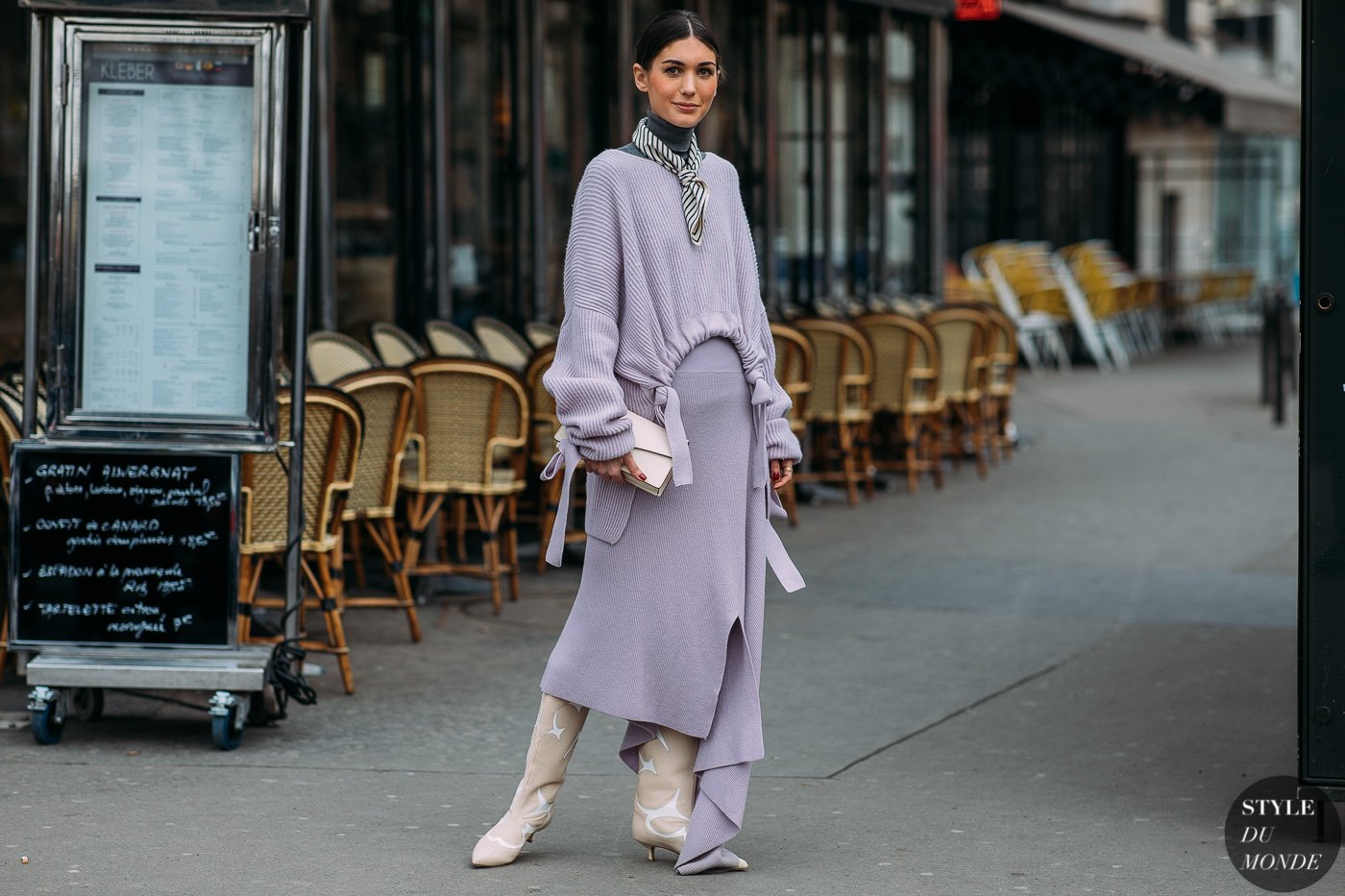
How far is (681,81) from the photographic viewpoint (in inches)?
189

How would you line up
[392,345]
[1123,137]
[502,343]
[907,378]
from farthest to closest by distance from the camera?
[1123,137] → [907,378] → [502,343] → [392,345]

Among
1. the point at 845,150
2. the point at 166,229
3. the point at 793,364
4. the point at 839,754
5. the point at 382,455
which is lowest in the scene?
the point at 839,754

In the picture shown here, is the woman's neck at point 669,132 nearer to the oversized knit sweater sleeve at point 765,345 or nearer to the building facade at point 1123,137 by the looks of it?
the oversized knit sweater sleeve at point 765,345

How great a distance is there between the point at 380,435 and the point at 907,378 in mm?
5286

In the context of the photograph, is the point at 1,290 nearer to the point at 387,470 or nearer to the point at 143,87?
the point at 387,470

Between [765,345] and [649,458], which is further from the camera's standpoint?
[765,345]

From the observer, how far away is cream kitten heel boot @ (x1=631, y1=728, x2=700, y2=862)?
16.2ft

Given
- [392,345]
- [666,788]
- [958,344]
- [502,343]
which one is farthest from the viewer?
[958,344]

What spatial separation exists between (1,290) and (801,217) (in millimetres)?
5834

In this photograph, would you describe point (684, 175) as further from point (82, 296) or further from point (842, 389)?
point (842, 389)

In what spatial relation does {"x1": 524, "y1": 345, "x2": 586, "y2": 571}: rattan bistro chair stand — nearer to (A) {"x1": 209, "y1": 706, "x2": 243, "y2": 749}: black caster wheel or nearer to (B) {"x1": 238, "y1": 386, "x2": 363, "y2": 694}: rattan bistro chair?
(B) {"x1": 238, "y1": 386, "x2": 363, "y2": 694}: rattan bistro chair

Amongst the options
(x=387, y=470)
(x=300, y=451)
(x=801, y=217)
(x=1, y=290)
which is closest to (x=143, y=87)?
(x=300, y=451)

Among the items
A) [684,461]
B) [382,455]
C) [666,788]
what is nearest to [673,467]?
[684,461]

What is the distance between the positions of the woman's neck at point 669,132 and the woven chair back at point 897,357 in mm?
7575
